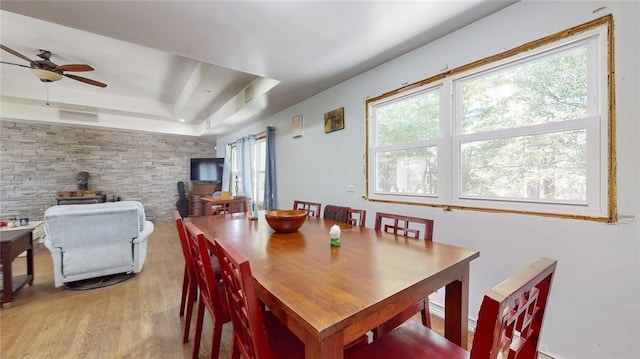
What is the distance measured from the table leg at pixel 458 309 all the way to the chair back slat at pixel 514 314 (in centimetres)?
40

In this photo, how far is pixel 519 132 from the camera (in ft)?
5.66

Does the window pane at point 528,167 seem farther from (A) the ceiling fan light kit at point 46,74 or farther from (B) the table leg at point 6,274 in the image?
(A) the ceiling fan light kit at point 46,74

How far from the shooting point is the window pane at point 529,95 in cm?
152

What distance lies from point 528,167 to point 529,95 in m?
0.49

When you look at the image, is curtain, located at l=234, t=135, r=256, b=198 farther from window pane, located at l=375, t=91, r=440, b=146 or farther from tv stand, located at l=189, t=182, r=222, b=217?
window pane, located at l=375, t=91, r=440, b=146

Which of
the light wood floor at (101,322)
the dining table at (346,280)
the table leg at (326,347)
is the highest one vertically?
the dining table at (346,280)

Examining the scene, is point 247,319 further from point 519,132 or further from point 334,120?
point 334,120

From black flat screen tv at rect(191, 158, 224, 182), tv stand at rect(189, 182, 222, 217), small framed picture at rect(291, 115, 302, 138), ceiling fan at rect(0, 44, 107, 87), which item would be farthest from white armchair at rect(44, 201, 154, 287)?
black flat screen tv at rect(191, 158, 224, 182)

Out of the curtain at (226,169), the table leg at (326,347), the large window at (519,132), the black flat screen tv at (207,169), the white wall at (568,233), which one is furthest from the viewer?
the black flat screen tv at (207,169)

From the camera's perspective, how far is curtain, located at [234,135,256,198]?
5.10 m

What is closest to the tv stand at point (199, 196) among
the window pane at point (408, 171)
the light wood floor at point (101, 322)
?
the light wood floor at point (101, 322)

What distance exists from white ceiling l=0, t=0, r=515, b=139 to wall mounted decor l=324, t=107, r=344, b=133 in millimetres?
337

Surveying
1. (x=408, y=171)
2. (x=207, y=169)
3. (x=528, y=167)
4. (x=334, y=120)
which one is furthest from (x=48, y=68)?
(x=528, y=167)

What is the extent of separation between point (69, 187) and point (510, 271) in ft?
25.7
